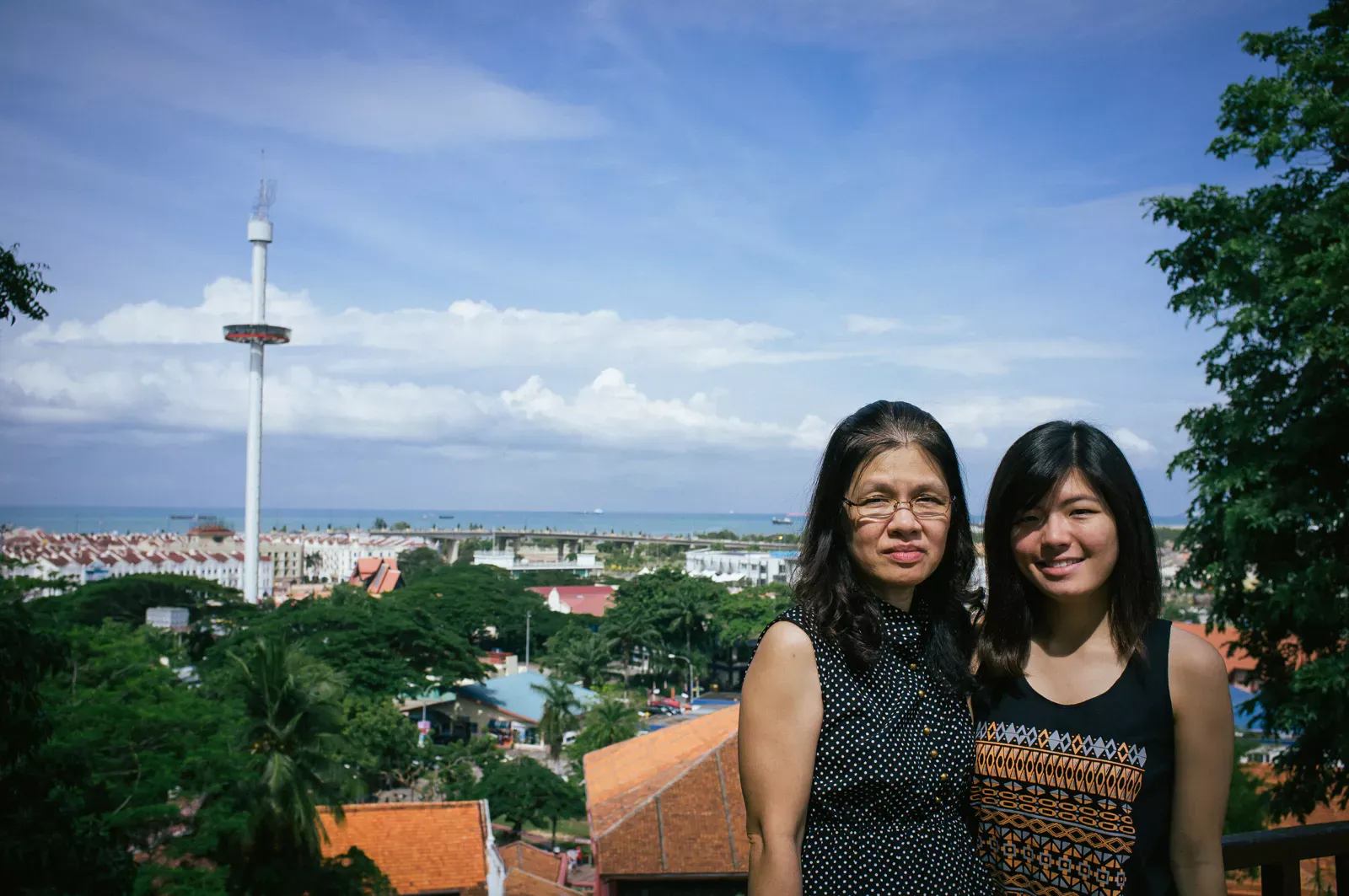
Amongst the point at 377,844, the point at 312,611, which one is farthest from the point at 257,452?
the point at 377,844

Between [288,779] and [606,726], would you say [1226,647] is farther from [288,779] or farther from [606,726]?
[606,726]

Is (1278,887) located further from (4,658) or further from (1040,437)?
(4,658)

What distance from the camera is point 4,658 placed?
435 centimetres

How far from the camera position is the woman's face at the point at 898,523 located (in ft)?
5.15

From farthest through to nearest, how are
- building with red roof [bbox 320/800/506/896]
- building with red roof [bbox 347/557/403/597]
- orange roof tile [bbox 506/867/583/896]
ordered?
building with red roof [bbox 347/557/403/597] → orange roof tile [bbox 506/867/583/896] → building with red roof [bbox 320/800/506/896]

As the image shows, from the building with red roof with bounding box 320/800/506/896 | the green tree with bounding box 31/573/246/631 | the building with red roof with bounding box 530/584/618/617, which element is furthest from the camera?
the building with red roof with bounding box 530/584/618/617

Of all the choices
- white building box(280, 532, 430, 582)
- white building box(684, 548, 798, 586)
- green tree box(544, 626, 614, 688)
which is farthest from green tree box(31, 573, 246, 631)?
white building box(280, 532, 430, 582)

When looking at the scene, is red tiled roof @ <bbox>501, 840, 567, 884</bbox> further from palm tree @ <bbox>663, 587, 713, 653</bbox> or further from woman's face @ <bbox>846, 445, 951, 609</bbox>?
palm tree @ <bbox>663, 587, 713, 653</bbox>

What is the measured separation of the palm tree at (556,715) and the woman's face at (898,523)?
22.5m

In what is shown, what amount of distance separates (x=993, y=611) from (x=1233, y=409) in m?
6.07

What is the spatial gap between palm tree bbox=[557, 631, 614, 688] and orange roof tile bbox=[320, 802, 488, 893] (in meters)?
14.8

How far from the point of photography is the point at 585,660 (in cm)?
2916

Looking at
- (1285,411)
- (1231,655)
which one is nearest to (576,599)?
(1231,655)

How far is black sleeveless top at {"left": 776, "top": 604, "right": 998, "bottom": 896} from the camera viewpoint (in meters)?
1.49
